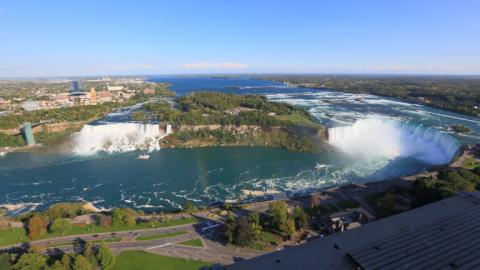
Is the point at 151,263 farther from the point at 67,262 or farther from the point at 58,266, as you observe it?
the point at 58,266

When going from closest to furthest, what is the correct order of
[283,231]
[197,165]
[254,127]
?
1. [283,231]
2. [197,165]
3. [254,127]

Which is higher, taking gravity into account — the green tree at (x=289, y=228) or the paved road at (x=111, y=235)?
the green tree at (x=289, y=228)

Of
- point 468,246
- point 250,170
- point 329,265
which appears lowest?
point 250,170

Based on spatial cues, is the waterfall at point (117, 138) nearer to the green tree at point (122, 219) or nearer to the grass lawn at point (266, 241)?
the green tree at point (122, 219)

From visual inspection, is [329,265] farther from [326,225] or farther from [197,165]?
[197,165]

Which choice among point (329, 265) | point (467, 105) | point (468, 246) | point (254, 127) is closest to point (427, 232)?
point (468, 246)

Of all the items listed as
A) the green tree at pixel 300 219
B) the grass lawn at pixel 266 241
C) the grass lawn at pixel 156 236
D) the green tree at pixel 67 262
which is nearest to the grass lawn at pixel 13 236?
the green tree at pixel 67 262
